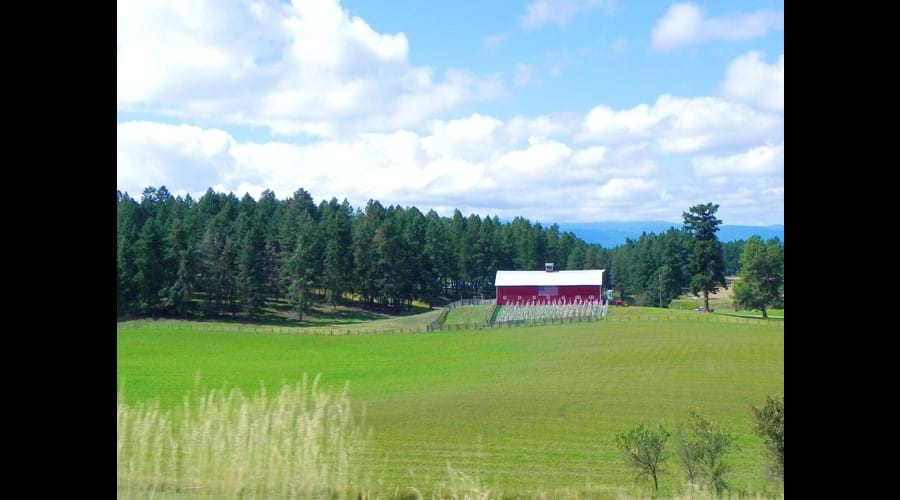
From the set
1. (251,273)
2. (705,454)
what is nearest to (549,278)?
(251,273)

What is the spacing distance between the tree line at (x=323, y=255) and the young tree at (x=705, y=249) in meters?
4.92

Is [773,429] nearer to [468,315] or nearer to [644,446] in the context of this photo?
[644,446]

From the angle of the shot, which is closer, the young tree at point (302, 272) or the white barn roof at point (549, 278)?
the white barn roof at point (549, 278)

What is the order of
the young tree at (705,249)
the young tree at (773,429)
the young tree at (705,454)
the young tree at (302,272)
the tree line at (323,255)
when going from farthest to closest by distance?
1. the young tree at (302,272)
2. the tree line at (323,255)
3. the young tree at (705,249)
4. the young tree at (705,454)
5. the young tree at (773,429)

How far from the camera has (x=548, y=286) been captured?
16859 mm

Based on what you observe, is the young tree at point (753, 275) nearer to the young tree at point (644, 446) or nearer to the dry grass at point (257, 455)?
the young tree at point (644, 446)

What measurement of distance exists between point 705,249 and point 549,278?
7322 mm

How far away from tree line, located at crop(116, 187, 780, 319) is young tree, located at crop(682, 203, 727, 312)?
16.1 ft

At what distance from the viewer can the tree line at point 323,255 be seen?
16312 millimetres

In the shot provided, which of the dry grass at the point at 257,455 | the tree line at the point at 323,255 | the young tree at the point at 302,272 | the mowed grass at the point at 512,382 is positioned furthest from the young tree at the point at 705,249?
the young tree at the point at 302,272

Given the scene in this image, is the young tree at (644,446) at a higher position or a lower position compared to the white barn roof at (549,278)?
lower
